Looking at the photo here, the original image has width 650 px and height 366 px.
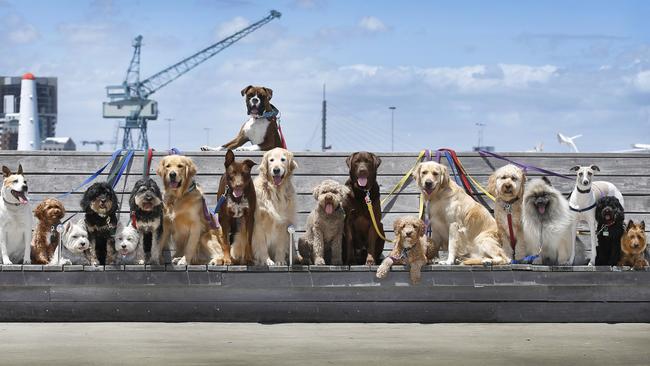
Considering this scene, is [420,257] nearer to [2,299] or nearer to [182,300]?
[182,300]

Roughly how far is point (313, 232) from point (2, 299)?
8.03ft

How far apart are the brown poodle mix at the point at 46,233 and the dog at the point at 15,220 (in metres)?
0.11

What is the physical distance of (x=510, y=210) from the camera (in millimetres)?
8438

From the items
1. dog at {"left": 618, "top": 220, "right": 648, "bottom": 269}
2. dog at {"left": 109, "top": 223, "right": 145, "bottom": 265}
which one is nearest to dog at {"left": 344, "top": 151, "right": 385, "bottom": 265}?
→ dog at {"left": 109, "top": 223, "right": 145, "bottom": 265}

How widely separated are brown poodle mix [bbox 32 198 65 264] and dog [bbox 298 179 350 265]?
1992 millimetres

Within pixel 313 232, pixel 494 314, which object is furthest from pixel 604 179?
pixel 313 232

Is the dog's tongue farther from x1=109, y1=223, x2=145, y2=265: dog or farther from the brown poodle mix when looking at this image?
the brown poodle mix

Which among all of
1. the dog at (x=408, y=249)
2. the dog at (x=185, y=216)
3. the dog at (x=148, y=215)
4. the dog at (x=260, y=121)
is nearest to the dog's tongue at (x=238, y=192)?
the dog at (x=185, y=216)

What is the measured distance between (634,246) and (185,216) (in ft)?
11.4

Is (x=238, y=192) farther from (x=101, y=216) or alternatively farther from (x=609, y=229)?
(x=609, y=229)

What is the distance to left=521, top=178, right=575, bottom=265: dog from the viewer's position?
8.32 meters

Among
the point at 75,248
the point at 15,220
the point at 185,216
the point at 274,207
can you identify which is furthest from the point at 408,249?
the point at 15,220

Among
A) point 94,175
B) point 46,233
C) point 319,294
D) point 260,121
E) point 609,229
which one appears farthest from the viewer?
point 260,121

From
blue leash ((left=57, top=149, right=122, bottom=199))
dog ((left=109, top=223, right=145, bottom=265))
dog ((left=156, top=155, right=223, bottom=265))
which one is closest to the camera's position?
dog ((left=109, top=223, right=145, bottom=265))
